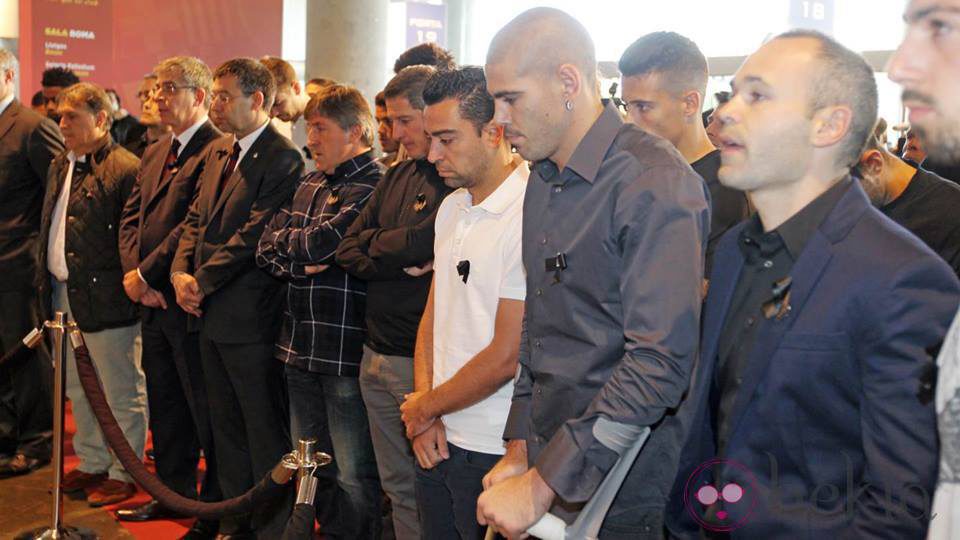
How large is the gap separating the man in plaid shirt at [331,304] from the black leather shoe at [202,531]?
66 centimetres

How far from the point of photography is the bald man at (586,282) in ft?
6.29

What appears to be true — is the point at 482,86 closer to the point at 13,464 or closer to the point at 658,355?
the point at 658,355

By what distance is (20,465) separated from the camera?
17.0 ft

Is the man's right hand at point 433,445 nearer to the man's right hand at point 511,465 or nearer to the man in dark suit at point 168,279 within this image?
the man's right hand at point 511,465

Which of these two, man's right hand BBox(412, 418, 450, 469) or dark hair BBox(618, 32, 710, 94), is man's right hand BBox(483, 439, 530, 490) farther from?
dark hair BBox(618, 32, 710, 94)

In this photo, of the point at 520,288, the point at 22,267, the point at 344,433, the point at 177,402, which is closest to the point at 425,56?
the point at 344,433

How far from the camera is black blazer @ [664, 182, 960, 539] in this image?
1548 mm

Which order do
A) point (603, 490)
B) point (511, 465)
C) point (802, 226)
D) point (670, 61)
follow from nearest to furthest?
point (802, 226), point (603, 490), point (511, 465), point (670, 61)

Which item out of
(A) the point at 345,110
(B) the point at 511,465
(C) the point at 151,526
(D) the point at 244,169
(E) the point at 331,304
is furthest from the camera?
(C) the point at 151,526

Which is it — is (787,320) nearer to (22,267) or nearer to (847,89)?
(847,89)

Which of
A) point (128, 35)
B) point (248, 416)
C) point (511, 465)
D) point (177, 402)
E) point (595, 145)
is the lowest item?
point (177, 402)

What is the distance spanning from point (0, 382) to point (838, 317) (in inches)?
203

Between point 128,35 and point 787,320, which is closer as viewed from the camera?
point 787,320

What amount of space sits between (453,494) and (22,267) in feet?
11.7
